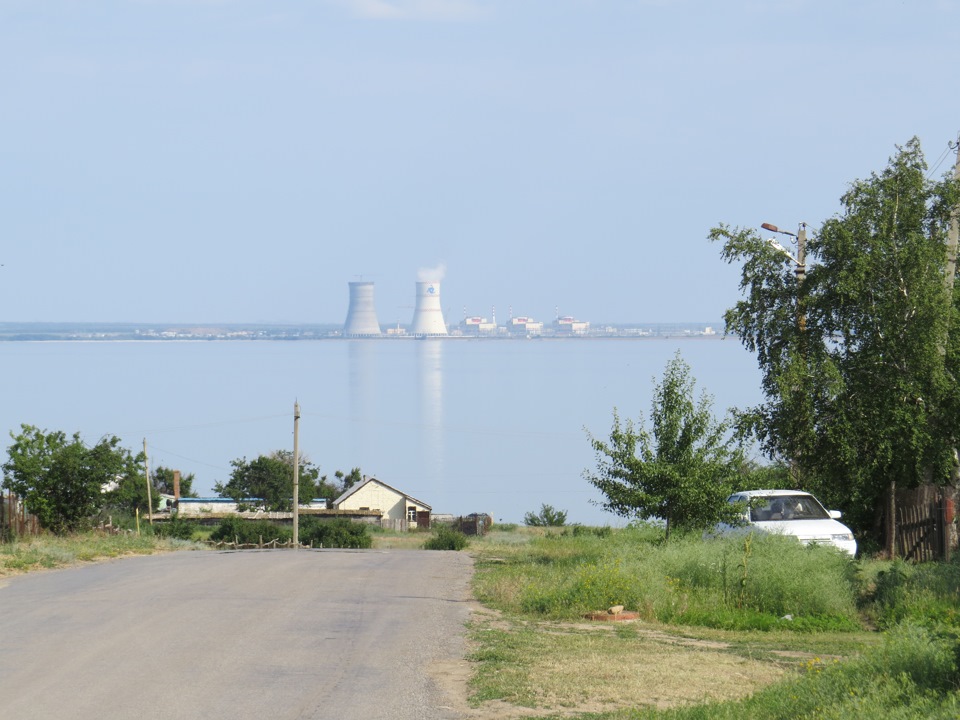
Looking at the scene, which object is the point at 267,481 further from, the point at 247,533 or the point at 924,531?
the point at 924,531

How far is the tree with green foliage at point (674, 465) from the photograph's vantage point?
2139cm

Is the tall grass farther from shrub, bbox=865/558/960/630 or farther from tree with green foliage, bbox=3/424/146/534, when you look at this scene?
tree with green foliage, bbox=3/424/146/534

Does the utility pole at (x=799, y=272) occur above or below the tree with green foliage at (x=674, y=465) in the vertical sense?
above

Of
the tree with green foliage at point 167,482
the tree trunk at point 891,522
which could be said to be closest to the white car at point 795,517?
the tree trunk at point 891,522

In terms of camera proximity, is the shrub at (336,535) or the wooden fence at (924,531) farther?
the shrub at (336,535)

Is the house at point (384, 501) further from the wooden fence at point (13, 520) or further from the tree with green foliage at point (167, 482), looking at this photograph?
the wooden fence at point (13, 520)

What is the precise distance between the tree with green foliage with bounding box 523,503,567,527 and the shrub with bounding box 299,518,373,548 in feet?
75.0

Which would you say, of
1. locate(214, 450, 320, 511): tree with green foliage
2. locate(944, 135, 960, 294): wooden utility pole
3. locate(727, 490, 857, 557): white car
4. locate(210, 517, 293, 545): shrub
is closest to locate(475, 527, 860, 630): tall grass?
locate(727, 490, 857, 557): white car

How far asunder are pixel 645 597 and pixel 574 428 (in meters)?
123

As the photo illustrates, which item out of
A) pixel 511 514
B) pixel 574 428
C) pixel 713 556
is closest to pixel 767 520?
pixel 713 556

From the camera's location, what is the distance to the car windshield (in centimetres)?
2134

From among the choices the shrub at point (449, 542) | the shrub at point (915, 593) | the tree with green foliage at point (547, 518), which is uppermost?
the shrub at point (915, 593)

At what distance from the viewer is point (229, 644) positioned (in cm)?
1257

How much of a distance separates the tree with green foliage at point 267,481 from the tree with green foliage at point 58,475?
189 feet
